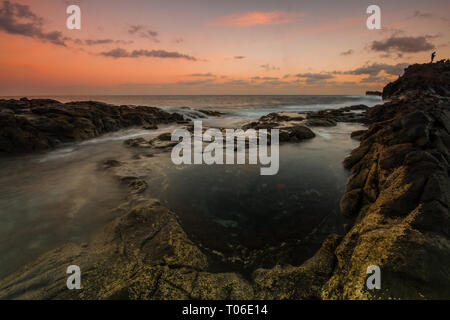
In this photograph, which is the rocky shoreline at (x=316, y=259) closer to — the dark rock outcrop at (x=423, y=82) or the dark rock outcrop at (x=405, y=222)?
the dark rock outcrop at (x=405, y=222)

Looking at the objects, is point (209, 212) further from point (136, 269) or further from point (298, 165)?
point (298, 165)

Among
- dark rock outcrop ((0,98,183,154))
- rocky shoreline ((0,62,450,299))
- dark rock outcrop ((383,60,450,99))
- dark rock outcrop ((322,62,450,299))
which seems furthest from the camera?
dark rock outcrop ((383,60,450,99))

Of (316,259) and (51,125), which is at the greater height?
(51,125)

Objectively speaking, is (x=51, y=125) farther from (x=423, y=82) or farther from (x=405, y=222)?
(x=423, y=82)

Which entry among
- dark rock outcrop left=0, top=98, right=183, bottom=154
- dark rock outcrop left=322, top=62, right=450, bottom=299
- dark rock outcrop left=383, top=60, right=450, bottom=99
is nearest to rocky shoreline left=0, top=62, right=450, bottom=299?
dark rock outcrop left=322, top=62, right=450, bottom=299

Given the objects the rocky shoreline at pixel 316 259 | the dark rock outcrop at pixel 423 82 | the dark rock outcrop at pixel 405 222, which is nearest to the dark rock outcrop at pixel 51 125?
the rocky shoreline at pixel 316 259

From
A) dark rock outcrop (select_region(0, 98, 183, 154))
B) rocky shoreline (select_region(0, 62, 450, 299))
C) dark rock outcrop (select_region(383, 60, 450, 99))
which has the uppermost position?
dark rock outcrop (select_region(383, 60, 450, 99))

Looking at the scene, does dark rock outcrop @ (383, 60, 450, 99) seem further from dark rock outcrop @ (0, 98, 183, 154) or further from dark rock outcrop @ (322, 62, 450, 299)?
dark rock outcrop @ (0, 98, 183, 154)

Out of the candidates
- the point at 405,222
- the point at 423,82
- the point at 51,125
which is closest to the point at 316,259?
the point at 405,222

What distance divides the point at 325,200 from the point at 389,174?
211cm

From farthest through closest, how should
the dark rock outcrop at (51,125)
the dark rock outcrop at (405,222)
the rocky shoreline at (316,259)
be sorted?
Answer: the dark rock outcrop at (51,125) → the rocky shoreline at (316,259) → the dark rock outcrop at (405,222)

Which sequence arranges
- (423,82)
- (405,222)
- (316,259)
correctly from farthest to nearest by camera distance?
(423,82) < (316,259) < (405,222)

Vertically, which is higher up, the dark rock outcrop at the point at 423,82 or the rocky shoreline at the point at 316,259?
the dark rock outcrop at the point at 423,82
